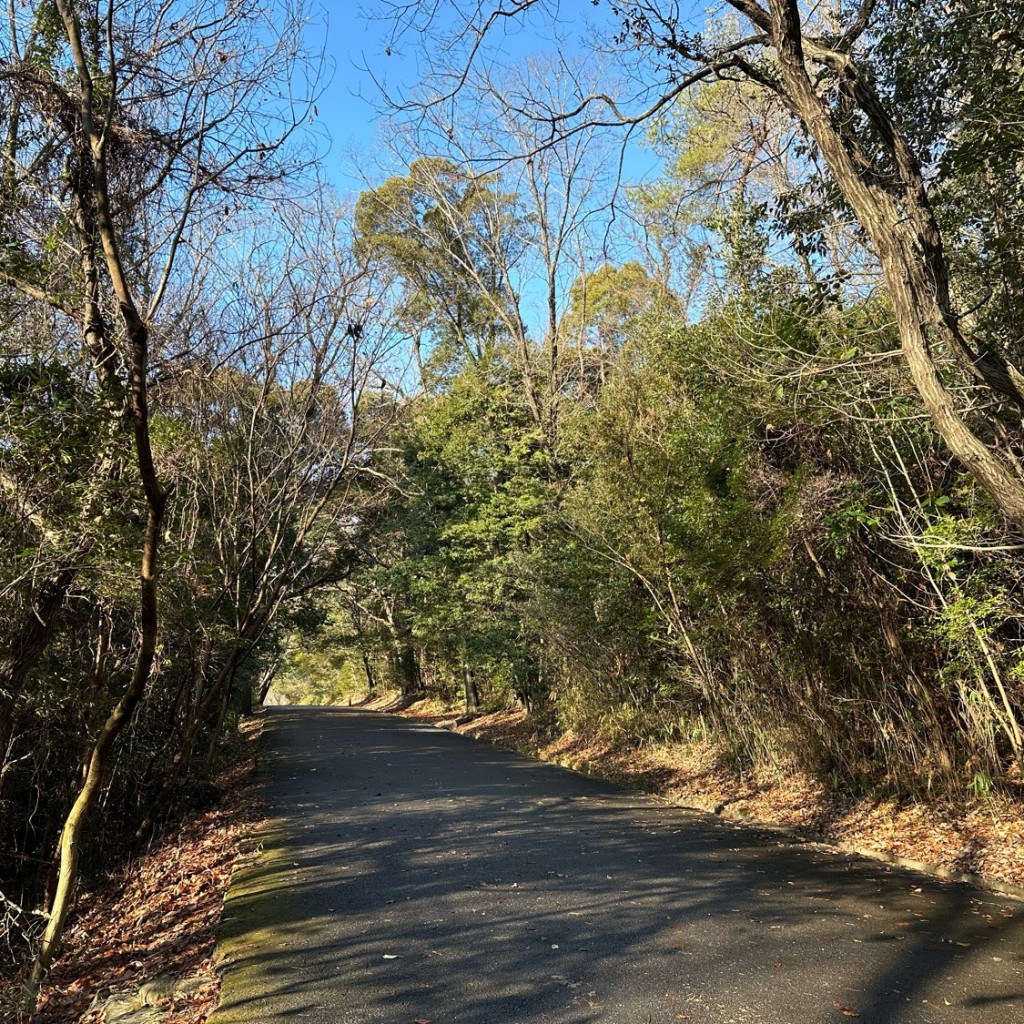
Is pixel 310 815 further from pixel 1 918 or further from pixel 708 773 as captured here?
pixel 708 773

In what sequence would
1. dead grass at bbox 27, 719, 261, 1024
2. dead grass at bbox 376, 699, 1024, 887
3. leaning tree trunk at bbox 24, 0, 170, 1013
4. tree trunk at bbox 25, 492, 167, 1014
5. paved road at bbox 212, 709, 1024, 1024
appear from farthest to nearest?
dead grass at bbox 376, 699, 1024, 887, dead grass at bbox 27, 719, 261, 1024, tree trunk at bbox 25, 492, 167, 1014, paved road at bbox 212, 709, 1024, 1024, leaning tree trunk at bbox 24, 0, 170, 1013

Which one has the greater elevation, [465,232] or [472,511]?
[465,232]

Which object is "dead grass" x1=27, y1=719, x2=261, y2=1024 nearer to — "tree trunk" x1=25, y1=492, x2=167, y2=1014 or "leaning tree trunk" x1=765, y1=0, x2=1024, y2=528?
→ "tree trunk" x1=25, y1=492, x2=167, y2=1014

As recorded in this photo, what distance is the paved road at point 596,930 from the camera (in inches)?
158

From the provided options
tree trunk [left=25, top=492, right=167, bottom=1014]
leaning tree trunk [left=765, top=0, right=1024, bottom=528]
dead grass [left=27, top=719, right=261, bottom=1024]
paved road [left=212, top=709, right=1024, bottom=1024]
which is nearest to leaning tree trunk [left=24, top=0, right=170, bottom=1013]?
tree trunk [left=25, top=492, right=167, bottom=1014]

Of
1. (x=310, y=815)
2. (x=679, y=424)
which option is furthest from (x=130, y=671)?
(x=679, y=424)

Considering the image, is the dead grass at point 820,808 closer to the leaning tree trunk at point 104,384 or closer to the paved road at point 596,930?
the paved road at point 596,930

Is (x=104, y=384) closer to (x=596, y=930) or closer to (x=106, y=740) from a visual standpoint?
(x=106, y=740)

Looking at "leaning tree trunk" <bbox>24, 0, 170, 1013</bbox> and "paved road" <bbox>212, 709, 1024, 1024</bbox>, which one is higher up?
"leaning tree trunk" <bbox>24, 0, 170, 1013</bbox>

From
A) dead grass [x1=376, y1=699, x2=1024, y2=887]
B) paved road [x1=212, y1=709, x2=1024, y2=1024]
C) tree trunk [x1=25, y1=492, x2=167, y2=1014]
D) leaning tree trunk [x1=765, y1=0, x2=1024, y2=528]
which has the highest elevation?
leaning tree trunk [x1=765, y1=0, x2=1024, y2=528]

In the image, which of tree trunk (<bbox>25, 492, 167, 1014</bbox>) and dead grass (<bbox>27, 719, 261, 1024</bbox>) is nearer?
tree trunk (<bbox>25, 492, 167, 1014</bbox>)

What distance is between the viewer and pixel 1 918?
516 centimetres

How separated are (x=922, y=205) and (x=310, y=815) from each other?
9.02 m

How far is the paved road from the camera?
401cm
